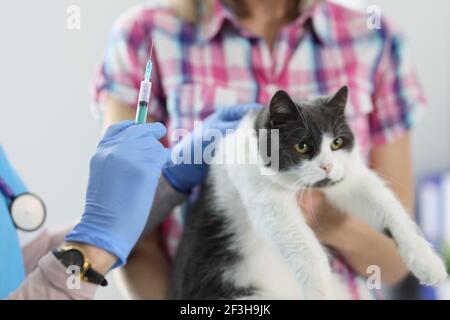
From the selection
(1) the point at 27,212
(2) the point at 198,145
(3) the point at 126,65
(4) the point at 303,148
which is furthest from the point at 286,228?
(3) the point at 126,65

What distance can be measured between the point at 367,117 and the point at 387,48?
6.1 inches

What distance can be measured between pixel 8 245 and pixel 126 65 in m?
0.47

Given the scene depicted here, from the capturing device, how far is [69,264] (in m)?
0.61

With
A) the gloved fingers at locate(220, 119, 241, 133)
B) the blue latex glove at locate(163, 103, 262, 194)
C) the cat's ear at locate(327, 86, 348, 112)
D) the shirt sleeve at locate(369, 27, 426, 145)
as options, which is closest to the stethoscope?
the blue latex glove at locate(163, 103, 262, 194)

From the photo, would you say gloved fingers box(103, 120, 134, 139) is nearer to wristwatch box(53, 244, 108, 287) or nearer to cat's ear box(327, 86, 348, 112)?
wristwatch box(53, 244, 108, 287)

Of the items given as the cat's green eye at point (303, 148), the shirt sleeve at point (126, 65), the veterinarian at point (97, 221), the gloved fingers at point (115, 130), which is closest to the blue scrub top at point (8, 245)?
the veterinarian at point (97, 221)

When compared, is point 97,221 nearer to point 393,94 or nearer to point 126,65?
point 126,65

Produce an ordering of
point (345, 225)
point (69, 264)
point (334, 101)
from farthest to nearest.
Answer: point (345, 225) → point (334, 101) → point (69, 264)

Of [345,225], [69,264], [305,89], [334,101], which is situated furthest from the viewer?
[305,89]

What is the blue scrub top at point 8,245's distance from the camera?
0.65 metres

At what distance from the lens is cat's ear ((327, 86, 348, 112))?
76 cm
